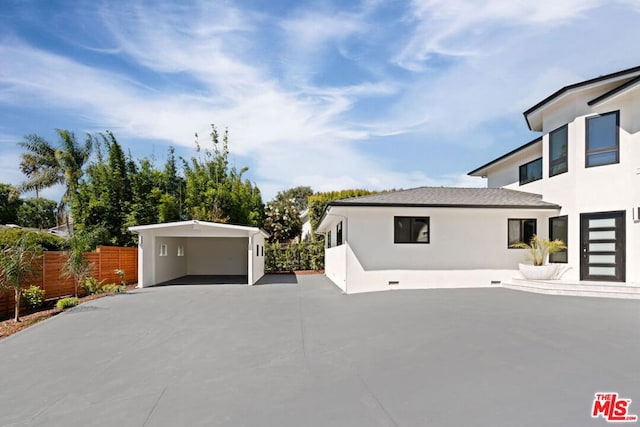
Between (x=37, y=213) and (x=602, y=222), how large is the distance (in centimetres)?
5257

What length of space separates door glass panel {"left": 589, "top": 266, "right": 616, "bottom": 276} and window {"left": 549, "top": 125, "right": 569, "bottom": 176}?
11.2 ft

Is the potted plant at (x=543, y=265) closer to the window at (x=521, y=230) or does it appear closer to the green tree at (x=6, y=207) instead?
the window at (x=521, y=230)

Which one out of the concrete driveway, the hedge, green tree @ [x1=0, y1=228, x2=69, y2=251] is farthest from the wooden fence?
the hedge

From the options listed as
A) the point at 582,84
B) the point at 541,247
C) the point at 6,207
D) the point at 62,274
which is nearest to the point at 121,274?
the point at 62,274

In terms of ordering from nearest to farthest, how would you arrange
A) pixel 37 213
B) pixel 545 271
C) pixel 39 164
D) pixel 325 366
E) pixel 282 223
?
1. pixel 325 366
2. pixel 545 271
3. pixel 39 164
4. pixel 282 223
5. pixel 37 213

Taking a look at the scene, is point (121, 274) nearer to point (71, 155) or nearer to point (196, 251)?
point (196, 251)

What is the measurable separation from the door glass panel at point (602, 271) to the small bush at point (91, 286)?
16.6 metres

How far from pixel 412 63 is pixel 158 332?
11.2 metres

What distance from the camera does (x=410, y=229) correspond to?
12.6m

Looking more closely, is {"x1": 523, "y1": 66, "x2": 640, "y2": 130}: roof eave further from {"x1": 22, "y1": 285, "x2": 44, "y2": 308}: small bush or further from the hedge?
{"x1": 22, "y1": 285, "x2": 44, "y2": 308}: small bush

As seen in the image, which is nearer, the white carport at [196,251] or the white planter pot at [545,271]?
the white planter pot at [545,271]

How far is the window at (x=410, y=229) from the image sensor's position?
1252cm

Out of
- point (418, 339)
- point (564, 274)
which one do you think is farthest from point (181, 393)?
point (564, 274)

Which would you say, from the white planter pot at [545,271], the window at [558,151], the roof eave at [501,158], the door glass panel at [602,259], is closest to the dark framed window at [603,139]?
the window at [558,151]
